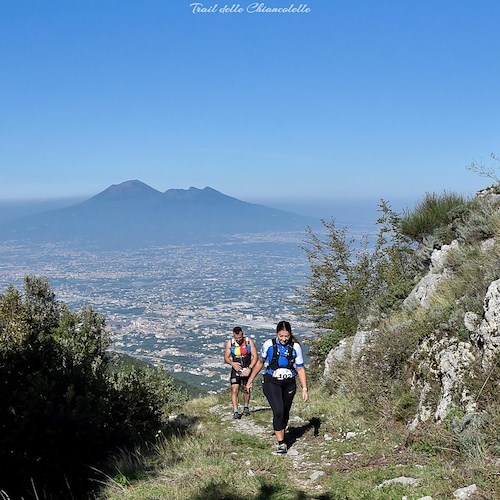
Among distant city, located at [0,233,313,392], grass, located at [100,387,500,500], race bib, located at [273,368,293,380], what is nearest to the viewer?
grass, located at [100,387,500,500]

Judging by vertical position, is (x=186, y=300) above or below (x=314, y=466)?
below

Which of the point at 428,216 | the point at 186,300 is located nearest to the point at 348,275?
the point at 428,216

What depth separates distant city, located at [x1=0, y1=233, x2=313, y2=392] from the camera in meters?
55.1

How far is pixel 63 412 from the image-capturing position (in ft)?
26.7

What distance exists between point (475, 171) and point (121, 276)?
518ft

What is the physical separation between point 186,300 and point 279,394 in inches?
4204

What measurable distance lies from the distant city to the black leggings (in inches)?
391

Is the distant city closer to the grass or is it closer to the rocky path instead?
the rocky path

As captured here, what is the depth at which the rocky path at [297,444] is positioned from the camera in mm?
6512

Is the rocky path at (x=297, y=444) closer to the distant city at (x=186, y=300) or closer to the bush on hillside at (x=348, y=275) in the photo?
the bush on hillside at (x=348, y=275)

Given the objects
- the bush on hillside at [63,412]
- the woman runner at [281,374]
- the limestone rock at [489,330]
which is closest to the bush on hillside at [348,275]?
the bush on hillside at [63,412]

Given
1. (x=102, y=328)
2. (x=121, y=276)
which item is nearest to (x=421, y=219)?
(x=102, y=328)

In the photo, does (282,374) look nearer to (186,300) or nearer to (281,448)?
(281,448)

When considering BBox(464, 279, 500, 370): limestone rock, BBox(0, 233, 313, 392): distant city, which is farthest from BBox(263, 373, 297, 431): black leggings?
BBox(0, 233, 313, 392): distant city
